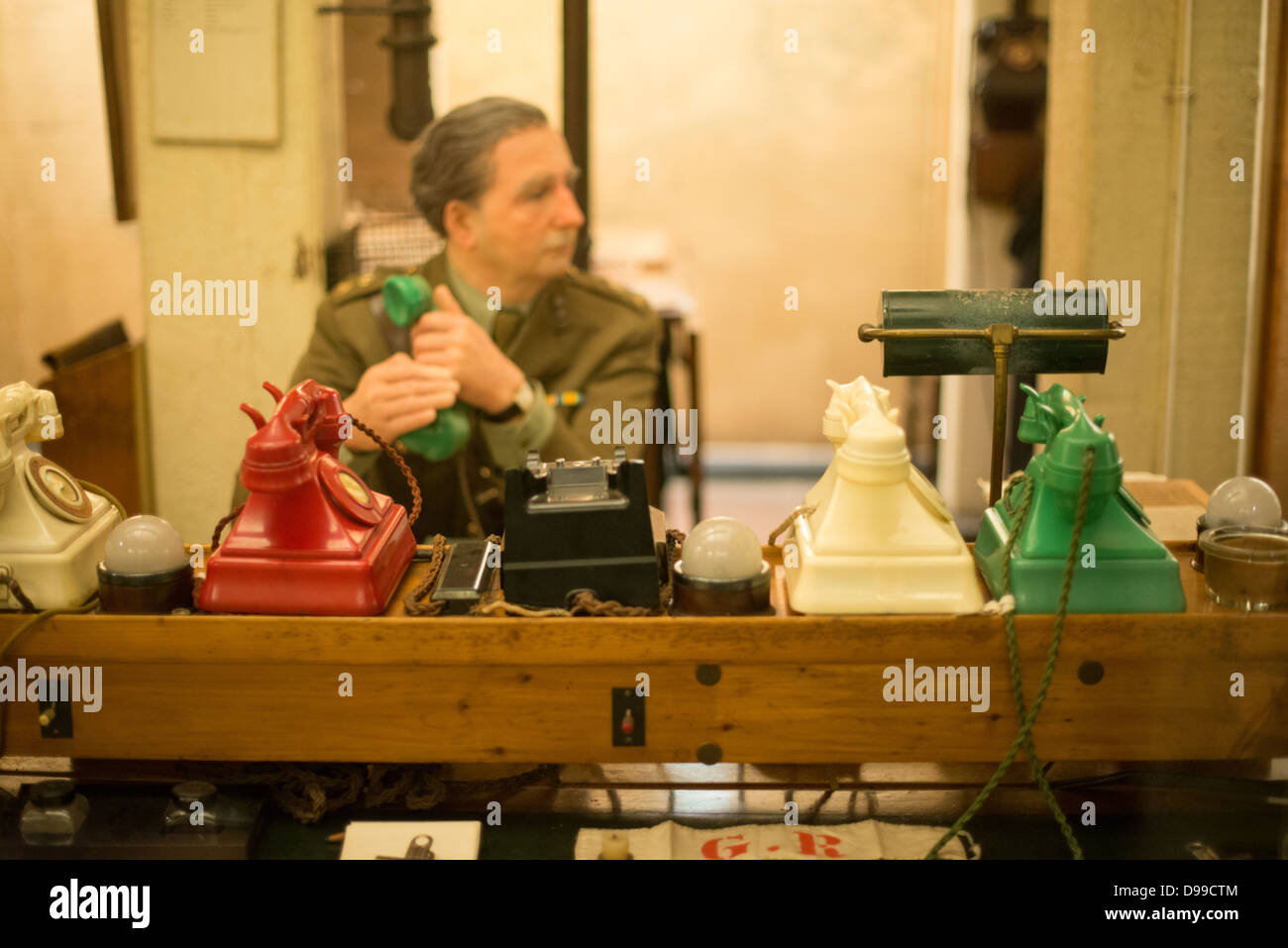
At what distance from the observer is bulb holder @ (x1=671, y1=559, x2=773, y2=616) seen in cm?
162

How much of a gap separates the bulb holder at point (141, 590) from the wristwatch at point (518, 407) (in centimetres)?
122

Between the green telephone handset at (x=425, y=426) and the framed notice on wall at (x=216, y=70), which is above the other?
the framed notice on wall at (x=216, y=70)

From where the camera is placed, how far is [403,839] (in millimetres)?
1591

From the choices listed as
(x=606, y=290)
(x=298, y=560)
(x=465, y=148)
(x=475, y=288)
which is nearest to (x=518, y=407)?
(x=475, y=288)

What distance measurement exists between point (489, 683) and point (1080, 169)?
7.93ft

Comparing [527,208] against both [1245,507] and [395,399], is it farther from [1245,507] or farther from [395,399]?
[1245,507]

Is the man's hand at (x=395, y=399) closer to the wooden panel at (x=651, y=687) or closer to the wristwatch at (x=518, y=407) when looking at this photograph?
the wristwatch at (x=518, y=407)

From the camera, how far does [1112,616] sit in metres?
1.60

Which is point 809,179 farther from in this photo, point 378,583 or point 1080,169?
point 378,583

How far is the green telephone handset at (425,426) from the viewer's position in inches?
108

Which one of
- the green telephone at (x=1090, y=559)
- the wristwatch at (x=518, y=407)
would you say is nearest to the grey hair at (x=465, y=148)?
the wristwatch at (x=518, y=407)

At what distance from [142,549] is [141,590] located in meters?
0.05

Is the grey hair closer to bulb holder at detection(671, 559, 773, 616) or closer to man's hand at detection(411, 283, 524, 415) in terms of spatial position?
man's hand at detection(411, 283, 524, 415)
